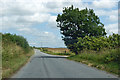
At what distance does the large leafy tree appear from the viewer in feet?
142

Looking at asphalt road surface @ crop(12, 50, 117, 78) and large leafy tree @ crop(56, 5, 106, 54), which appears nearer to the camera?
asphalt road surface @ crop(12, 50, 117, 78)

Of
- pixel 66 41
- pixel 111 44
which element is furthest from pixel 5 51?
pixel 66 41

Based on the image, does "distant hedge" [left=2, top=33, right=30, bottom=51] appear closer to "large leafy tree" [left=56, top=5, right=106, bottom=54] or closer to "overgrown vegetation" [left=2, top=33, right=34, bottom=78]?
"overgrown vegetation" [left=2, top=33, right=34, bottom=78]

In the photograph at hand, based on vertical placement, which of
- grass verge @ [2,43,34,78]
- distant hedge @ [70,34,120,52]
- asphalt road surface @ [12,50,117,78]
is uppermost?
distant hedge @ [70,34,120,52]

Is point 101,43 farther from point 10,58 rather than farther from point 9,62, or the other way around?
point 9,62

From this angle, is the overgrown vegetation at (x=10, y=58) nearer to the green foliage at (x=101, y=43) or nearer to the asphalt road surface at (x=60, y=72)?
the asphalt road surface at (x=60, y=72)

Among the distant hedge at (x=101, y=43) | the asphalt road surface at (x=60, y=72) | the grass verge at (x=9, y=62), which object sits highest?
the distant hedge at (x=101, y=43)

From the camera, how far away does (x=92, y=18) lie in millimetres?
45594

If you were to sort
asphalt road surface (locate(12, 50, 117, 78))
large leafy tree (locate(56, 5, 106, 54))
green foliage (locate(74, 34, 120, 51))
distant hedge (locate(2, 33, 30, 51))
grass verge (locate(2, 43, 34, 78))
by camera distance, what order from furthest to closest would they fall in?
1. large leafy tree (locate(56, 5, 106, 54))
2. green foliage (locate(74, 34, 120, 51))
3. distant hedge (locate(2, 33, 30, 51))
4. grass verge (locate(2, 43, 34, 78))
5. asphalt road surface (locate(12, 50, 117, 78))

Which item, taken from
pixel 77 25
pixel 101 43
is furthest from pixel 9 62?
pixel 77 25

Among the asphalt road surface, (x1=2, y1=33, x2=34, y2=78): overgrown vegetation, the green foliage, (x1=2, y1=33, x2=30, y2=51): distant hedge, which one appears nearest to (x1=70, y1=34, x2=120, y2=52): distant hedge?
the green foliage

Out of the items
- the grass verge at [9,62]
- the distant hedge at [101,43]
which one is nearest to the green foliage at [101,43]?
the distant hedge at [101,43]

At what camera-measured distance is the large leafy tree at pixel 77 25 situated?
43375 millimetres

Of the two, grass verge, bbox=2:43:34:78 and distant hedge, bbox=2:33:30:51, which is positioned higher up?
distant hedge, bbox=2:33:30:51
